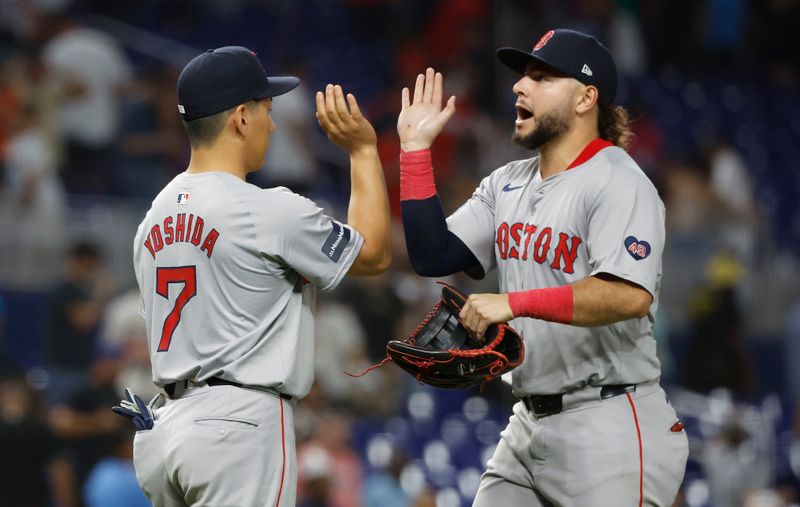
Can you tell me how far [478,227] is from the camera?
13.1ft

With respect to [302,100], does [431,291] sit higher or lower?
lower

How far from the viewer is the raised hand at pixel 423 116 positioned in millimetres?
3803

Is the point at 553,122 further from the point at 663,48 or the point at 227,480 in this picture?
the point at 663,48

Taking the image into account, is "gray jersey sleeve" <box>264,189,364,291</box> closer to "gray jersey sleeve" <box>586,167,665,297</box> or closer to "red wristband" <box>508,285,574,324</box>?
"red wristband" <box>508,285,574,324</box>

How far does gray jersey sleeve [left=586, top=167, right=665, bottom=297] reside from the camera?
11.5ft

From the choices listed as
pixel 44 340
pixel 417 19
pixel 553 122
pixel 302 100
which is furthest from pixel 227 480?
pixel 417 19

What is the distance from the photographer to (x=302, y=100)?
875 centimetres

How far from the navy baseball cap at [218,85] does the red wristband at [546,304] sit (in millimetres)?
915

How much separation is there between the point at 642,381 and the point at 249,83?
140cm

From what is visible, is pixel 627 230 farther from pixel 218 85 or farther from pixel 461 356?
pixel 218 85

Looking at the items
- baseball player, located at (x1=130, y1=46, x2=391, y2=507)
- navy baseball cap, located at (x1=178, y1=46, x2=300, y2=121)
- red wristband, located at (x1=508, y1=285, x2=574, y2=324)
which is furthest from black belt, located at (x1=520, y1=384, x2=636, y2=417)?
navy baseball cap, located at (x1=178, y1=46, x2=300, y2=121)

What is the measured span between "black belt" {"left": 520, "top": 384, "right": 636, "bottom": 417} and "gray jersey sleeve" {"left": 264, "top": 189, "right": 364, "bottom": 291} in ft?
2.25

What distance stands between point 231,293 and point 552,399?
3.20 feet

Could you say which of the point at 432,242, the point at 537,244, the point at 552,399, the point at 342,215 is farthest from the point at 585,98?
the point at 342,215
